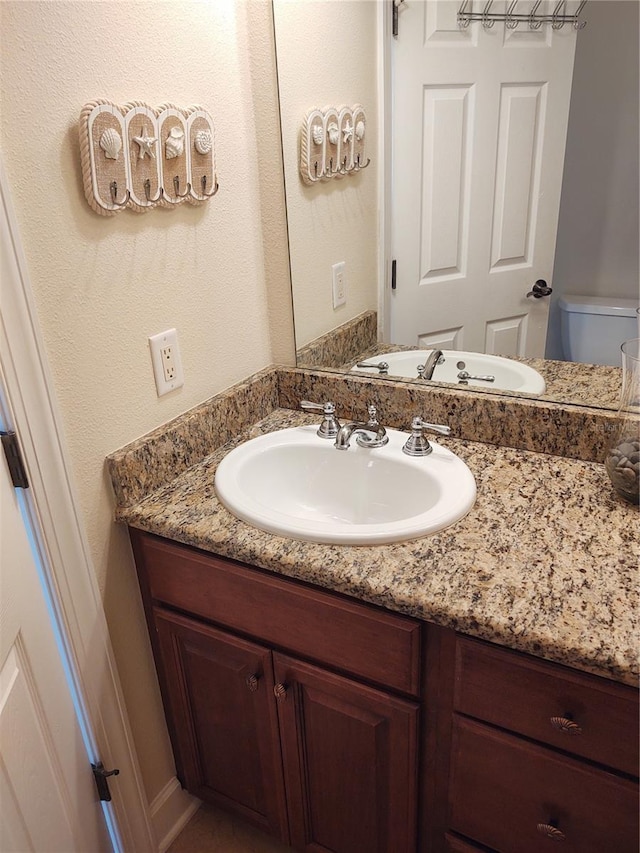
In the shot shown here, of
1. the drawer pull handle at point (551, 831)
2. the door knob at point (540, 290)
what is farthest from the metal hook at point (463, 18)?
the drawer pull handle at point (551, 831)

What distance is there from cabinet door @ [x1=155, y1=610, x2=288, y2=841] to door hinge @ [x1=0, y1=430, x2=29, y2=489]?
43cm

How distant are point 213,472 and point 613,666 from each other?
816mm

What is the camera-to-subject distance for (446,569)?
3.14ft

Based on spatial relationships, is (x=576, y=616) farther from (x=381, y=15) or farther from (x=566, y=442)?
(x=381, y=15)

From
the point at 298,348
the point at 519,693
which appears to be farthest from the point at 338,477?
the point at 519,693

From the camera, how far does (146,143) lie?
1083mm

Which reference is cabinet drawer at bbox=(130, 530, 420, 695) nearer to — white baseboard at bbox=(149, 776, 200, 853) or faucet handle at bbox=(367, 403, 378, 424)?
faucet handle at bbox=(367, 403, 378, 424)

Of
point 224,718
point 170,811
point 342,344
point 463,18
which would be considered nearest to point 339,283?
point 342,344

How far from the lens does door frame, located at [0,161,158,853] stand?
3.06ft

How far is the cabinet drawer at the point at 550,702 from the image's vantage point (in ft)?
2.75

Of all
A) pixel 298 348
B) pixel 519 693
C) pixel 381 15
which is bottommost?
pixel 519 693

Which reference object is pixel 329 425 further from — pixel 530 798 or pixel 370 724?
pixel 530 798

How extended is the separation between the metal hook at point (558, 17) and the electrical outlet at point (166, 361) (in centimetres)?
91

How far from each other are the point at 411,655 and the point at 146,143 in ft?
3.22
